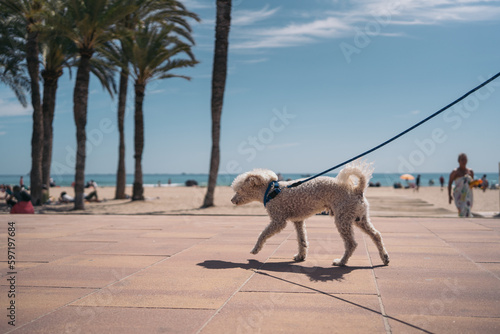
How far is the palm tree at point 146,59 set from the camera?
21.7 meters

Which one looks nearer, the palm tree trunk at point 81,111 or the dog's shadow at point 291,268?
the dog's shadow at point 291,268

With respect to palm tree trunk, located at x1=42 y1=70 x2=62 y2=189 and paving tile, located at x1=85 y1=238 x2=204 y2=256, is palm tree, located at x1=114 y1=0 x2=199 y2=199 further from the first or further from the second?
paving tile, located at x1=85 y1=238 x2=204 y2=256

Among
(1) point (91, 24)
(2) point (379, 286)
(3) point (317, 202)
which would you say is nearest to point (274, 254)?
(3) point (317, 202)

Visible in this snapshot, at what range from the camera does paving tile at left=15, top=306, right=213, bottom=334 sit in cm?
341

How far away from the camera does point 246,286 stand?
4.64m

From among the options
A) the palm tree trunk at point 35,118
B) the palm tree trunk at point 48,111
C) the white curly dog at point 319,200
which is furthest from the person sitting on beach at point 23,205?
the palm tree trunk at point 48,111

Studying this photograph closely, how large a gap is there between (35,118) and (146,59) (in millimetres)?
5941

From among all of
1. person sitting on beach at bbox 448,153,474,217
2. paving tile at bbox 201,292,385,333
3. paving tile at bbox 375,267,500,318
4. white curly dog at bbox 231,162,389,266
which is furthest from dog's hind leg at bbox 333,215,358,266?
person sitting on beach at bbox 448,153,474,217

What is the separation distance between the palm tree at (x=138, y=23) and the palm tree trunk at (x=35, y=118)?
388cm

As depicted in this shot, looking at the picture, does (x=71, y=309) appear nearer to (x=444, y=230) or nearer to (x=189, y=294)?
(x=189, y=294)

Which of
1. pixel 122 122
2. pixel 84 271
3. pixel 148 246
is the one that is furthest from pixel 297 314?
pixel 122 122

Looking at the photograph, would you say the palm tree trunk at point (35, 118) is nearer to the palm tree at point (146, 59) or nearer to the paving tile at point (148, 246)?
the palm tree at point (146, 59)

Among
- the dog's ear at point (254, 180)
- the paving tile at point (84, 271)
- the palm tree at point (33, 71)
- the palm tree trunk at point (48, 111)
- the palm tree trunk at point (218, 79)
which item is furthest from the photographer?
the palm tree trunk at point (48, 111)

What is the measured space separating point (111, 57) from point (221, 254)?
57.9 feet
